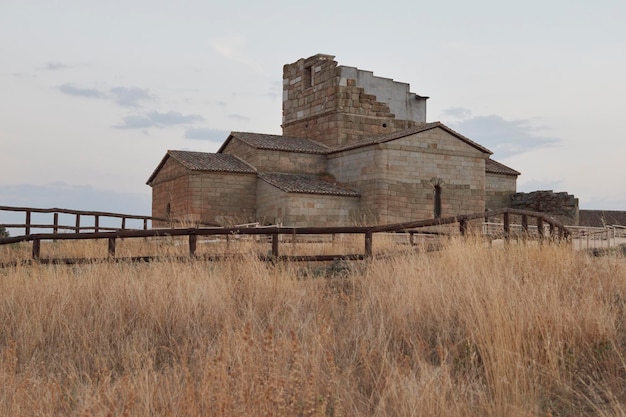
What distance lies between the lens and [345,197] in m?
27.1

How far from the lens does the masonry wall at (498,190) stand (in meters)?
33.4

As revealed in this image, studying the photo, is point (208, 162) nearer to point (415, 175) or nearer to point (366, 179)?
point (366, 179)

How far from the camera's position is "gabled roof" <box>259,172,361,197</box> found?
1020 inches

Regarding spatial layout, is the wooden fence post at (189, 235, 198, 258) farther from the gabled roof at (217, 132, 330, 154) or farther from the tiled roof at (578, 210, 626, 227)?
the tiled roof at (578, 210, 626, 227)

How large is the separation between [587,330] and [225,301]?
392 cm

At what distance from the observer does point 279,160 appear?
29.0 meters

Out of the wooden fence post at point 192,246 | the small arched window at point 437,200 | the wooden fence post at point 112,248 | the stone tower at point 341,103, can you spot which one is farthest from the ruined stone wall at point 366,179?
the wooden fence post at point 112,248

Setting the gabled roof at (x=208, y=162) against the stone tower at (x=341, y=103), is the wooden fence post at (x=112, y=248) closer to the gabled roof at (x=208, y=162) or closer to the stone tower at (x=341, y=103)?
the gabled roof at (x=208, y=162)

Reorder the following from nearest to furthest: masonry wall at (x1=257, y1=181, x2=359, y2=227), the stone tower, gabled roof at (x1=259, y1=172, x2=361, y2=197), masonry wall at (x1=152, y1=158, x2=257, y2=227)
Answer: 1. masonry wall at (x1=257, y1=181, x2=359, y2=227)
2. gabled roof at (x1=259, y1=172, x2=361, y2=197)
3. masonry wall at (x1=152, y1=158, x2=257, y2=227)
4. the stone tower

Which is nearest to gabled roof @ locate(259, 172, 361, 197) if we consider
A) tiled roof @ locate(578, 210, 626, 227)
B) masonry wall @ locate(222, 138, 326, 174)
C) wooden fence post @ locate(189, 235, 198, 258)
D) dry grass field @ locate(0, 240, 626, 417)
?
masonry wall @ locate(222, 138, 326, 174)

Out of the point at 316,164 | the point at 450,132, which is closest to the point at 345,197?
the point at 316,164

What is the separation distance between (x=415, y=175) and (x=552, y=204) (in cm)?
947

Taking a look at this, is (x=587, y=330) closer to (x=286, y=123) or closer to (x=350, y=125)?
(x=350, y=125)

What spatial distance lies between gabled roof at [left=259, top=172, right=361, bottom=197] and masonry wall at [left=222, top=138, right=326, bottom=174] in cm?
39
